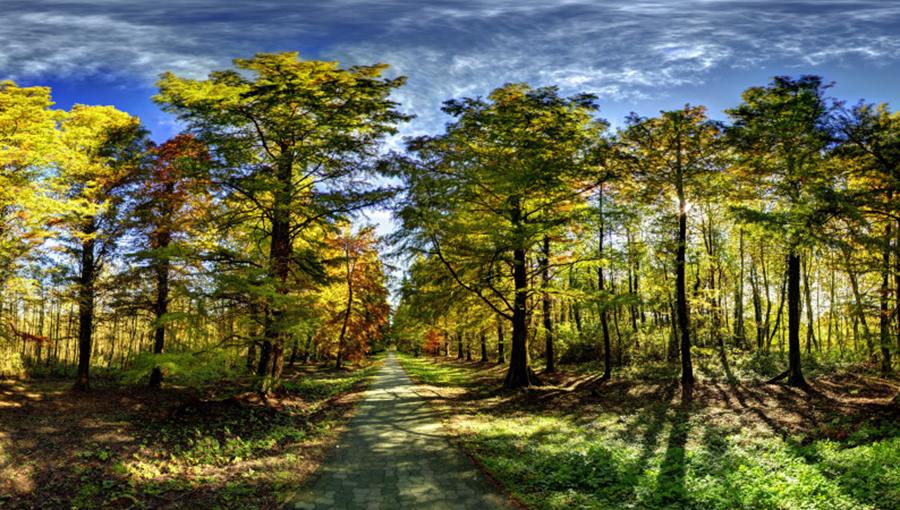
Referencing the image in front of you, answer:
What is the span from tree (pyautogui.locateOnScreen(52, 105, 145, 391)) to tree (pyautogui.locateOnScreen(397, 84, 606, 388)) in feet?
37.9

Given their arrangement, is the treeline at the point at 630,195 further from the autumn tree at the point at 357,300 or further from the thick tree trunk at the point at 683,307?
the autumn tree at the point at 357,300

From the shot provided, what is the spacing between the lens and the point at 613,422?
1084 centimetres

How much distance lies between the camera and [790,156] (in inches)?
478

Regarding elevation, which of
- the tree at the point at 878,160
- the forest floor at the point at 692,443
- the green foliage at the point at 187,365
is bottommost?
the forest floor at the point at 692,443

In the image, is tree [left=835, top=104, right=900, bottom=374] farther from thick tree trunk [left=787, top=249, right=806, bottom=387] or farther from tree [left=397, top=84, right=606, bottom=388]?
tree [left=397, top=84, right=606, bottom=388]

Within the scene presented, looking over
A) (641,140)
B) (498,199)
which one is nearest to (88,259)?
(498,199)

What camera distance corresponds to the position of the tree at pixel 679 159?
14.7 m

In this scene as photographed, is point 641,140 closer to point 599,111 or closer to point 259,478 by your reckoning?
point 599,111

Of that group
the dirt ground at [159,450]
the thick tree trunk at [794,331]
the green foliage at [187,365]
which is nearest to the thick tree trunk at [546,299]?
the thick tree trunk at [794,331]

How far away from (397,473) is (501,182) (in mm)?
9408

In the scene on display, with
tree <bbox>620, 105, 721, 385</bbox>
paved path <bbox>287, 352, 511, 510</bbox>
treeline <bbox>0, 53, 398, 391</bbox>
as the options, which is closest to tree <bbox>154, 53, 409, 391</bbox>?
treeline <bbox>0, 53, 398, 391</bbox>

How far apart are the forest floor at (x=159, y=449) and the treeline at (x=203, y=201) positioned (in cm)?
123

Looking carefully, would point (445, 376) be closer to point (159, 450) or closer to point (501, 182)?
point (501, 182)

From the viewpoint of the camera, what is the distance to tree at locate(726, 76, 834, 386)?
10.1 metres
